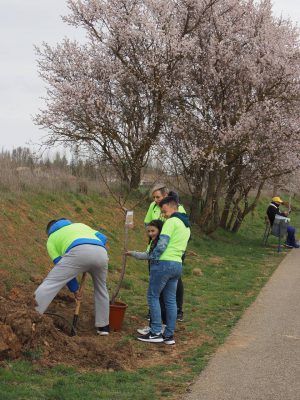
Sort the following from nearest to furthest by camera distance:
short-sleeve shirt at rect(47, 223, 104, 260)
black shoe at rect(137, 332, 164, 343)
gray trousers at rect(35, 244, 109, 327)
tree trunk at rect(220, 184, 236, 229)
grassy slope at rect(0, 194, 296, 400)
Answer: grassy slope at rect(0, 194, 296, 400), gray trousers at rect(35, 244, 109, 327), short-sleeve shirt at rect(47, 223, 104, 260), black shoe at rect(137, 332, 164, 343), tree trunk at rect(220, 184, 236, 229)

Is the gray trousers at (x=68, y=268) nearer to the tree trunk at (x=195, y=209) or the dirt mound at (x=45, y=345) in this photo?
the dirt mound at (x=45, y=345)

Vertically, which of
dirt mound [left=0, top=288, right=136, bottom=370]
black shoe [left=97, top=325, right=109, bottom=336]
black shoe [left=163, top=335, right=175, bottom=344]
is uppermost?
dirt mound [left=0, top=288, right=136, bottom=370]

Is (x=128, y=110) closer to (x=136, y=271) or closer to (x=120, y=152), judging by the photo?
(x=120, y=152)

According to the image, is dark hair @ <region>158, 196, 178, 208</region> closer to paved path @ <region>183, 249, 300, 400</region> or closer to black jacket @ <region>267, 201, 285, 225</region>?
paved path @ <region>183, 249, 300, 400</region>

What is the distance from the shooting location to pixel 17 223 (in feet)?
38.1

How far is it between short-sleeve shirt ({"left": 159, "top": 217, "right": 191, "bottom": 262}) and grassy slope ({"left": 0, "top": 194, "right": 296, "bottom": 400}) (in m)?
1.20

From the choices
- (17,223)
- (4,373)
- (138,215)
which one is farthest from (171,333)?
(138,215)

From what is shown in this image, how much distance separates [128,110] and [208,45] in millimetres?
3525

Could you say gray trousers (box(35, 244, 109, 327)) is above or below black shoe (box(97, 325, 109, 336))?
above

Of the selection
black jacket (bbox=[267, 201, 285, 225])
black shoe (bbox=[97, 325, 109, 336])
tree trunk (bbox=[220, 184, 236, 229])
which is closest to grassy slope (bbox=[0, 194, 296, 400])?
black shoe (bbox=[97, 325, 109, 336])

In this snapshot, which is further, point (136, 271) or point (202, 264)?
point (202, 264)

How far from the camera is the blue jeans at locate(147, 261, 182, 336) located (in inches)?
294

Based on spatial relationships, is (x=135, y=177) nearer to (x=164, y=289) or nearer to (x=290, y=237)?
(x=290, y=237)

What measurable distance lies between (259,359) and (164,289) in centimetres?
157
